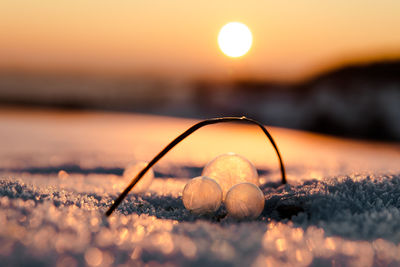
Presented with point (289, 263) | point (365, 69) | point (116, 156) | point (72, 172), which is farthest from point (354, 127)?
point (289, 263)

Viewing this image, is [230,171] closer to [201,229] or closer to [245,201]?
[245,201]

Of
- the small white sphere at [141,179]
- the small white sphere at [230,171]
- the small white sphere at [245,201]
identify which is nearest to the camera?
the small white sphere at [245,201]

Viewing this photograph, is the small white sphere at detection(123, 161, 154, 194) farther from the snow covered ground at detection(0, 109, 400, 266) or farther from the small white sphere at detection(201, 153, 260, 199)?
the small white sphere at detection(201, 153, 260, 199)

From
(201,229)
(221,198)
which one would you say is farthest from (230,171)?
(201,229)

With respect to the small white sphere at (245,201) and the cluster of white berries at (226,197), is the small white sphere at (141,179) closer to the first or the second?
the cluster of white berries at (226,197)

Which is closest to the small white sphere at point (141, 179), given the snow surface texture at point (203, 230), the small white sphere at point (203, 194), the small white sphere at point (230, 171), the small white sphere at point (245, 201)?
the snow surface texture at point (203, 230)

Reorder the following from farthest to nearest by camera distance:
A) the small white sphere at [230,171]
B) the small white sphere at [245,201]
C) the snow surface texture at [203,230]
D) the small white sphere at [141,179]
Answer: the small white sphere at [141,179] → the small white sphere at [230,171] → the small white sphere at [245,201] → the snow surface texture at [203,230]
